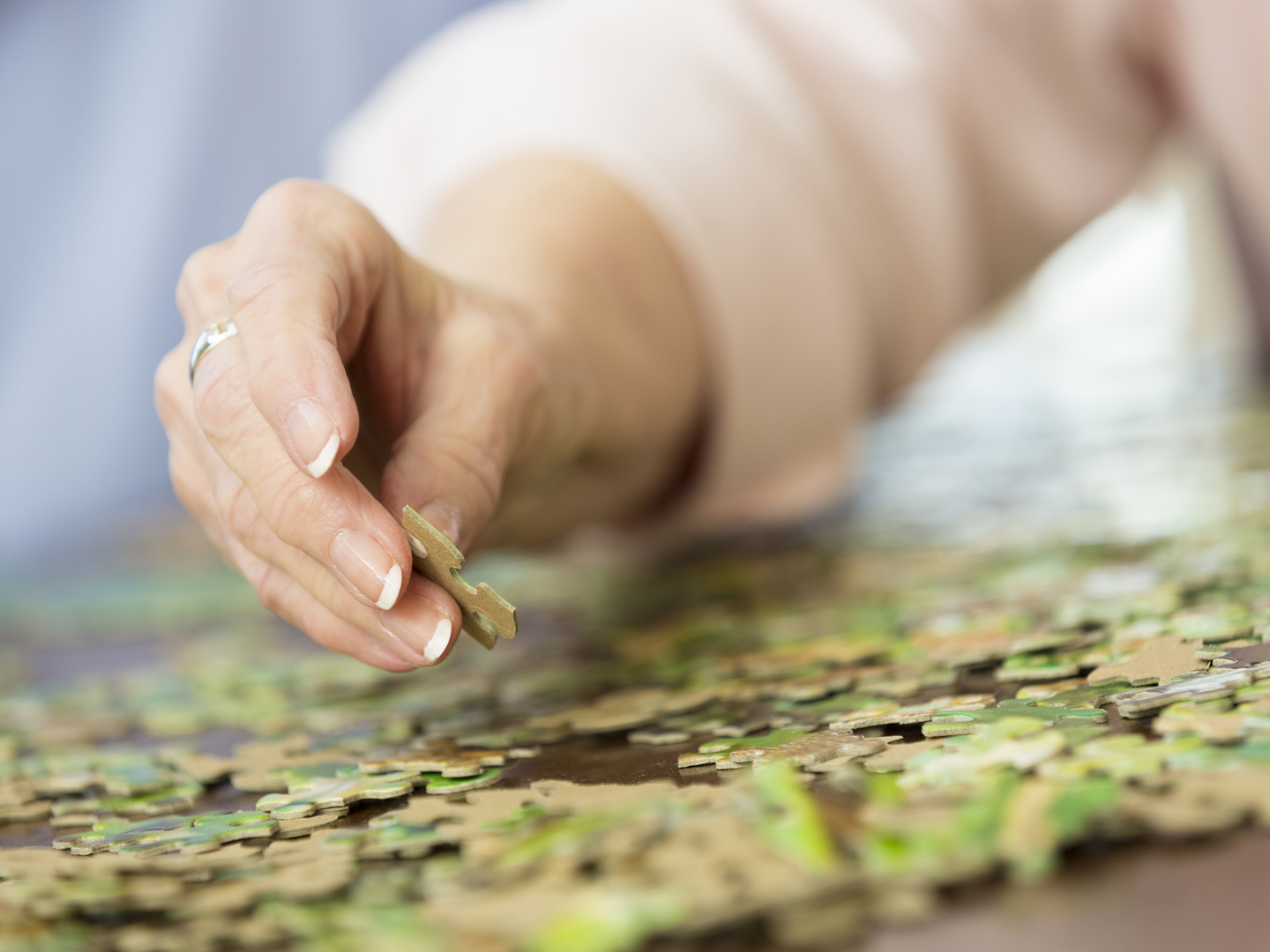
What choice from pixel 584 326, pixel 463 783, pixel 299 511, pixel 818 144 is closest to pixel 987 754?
pixel 463 783

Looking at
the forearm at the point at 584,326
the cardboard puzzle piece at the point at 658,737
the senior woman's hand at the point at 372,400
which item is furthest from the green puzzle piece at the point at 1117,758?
the forearm at the point at 584,326

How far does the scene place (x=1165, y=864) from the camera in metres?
0.42

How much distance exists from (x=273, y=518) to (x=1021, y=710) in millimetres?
414

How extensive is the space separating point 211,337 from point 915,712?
46 centimetres

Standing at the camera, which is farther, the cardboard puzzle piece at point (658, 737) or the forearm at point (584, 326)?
the forearm at point (584, 326)

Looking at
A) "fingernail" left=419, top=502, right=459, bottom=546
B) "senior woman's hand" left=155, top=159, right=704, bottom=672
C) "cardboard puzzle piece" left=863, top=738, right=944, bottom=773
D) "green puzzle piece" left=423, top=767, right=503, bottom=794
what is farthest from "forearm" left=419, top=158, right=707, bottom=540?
"cardboard puzzle piece" left=863, top=738, right=944, bottom=773

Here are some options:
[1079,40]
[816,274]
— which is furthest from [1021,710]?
[1079,40]

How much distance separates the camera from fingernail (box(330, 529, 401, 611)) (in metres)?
0.60

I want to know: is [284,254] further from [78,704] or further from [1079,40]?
[1079,40]

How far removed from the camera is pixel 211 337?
2.24 ft

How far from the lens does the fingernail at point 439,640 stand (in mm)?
621

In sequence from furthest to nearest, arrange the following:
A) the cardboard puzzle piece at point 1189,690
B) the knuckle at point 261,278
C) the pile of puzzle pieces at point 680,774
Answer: the knuckle at point 261,278
the cardboard puzzle piece at point 1189,690
the pile of puzzle pieces at point 680,774

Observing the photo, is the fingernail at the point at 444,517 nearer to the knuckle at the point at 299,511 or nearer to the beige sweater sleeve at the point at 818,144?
the knuckle at the point at 299,511

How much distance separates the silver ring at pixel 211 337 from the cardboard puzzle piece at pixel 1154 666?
1.74ft
